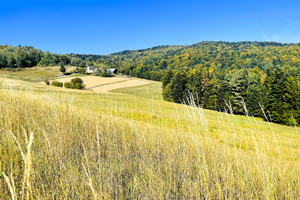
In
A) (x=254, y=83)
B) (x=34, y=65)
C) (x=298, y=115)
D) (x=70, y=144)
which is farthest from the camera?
(x=34, y=65)

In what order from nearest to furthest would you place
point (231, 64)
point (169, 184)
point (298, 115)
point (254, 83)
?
point (169, 184) < point (298, 115) < point (254, 83) < point (231, 64)

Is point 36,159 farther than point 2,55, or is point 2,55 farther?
point 2,55

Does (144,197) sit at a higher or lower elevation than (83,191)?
lower

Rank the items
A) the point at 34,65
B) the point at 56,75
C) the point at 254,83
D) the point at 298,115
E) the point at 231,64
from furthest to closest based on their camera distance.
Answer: the point at 231,64
the point at 34,65
the point at 56,75
the point at 254,83
the point at 298,115

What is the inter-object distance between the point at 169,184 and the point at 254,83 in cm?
4992

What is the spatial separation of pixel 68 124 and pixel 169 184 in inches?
114

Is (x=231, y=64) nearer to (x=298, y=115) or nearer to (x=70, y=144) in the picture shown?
(x=298, y=115)

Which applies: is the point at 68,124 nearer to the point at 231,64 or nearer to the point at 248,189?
the point at 248,189

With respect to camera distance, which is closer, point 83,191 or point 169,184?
point 83,191

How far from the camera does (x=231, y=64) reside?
Result: 128875 mm

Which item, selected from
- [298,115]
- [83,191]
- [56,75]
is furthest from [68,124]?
[56,75]

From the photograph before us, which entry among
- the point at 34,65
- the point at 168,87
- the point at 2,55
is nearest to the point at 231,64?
the point at 168,87

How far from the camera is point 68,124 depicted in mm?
4121

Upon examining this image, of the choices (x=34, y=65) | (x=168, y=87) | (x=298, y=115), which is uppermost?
(x=34, y=65)
